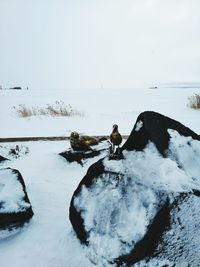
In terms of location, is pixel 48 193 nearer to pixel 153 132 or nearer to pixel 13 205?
pixel 13 205

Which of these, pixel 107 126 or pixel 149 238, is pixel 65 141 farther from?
pixel 149 238

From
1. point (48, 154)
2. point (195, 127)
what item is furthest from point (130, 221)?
point (195, 127)

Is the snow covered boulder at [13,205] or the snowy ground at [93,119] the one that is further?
the snowy ground at [93,119]

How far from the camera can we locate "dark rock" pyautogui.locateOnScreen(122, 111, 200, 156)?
2.79 m

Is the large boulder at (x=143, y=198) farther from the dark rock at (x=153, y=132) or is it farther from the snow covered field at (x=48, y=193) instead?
the snow covered field at (x=48, y=193)

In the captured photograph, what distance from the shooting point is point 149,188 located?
95.8 inches

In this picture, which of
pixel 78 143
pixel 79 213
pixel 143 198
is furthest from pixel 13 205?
pixel 78 143

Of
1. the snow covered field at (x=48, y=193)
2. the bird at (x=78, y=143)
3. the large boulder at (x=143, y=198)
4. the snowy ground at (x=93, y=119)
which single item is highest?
the large boulder at (x=143, y=198)

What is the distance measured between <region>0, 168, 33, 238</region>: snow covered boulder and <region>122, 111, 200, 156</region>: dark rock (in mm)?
1143

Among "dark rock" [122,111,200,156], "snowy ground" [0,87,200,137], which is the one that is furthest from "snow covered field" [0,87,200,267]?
"dark rock" [122,111,200,156]

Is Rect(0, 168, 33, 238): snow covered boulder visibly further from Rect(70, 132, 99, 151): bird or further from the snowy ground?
the snowy ground

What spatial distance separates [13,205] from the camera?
2.93 m

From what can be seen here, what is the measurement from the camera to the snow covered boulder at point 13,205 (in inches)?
113

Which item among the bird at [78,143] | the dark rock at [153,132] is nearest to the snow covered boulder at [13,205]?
the dark rock at [153,132]
